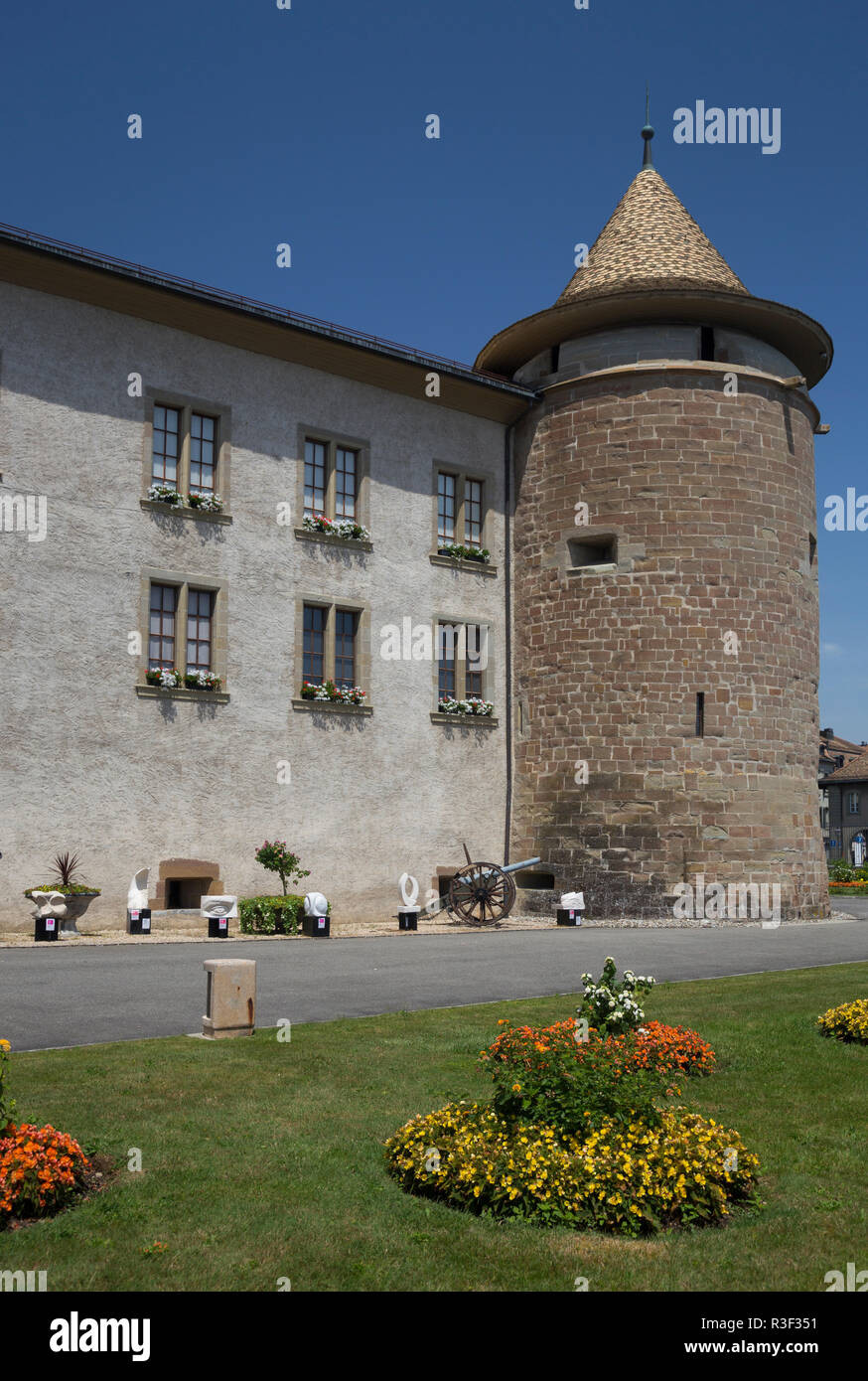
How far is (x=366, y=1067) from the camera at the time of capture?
8867 millimetres

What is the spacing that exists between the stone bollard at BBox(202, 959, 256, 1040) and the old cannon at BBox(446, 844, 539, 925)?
15.1m

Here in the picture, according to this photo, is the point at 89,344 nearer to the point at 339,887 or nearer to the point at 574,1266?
the point at 339,887

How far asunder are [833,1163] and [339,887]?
1895 cm

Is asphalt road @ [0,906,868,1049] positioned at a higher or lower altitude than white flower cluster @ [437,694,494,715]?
lower

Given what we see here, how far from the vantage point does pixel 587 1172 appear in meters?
5.86

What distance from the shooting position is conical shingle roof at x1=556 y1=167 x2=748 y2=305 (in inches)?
1085

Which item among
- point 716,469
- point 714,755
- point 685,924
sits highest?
point 716,469

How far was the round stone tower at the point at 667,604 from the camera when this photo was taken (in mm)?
26250

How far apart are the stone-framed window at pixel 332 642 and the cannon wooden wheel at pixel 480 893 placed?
4.63 metres

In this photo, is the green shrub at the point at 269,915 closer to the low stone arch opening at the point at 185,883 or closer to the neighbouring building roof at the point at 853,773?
the low stone arch opening at the point at 185,883

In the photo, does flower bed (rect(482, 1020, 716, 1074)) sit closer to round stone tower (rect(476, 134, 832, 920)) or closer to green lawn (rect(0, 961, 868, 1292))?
green lawn (rect(0, 961, 868, 1292))

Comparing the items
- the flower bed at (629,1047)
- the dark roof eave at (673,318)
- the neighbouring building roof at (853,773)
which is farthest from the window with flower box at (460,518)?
the neighbouring building roof at (853,773)

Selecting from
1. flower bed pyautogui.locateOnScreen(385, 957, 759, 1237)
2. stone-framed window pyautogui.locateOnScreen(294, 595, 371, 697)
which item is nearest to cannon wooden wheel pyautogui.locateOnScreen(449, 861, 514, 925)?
stone-framed window pyautogui.locateOnScreen(294, 595, 371, 697)
